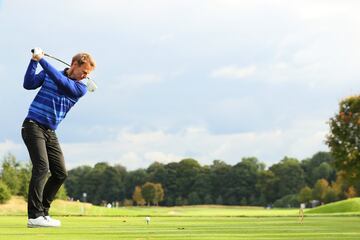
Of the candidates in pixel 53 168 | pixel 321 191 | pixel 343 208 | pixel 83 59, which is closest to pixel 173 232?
pixel 53 168

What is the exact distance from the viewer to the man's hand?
10.4m

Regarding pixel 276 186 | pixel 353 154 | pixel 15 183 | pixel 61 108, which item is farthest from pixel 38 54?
pixel 276 186

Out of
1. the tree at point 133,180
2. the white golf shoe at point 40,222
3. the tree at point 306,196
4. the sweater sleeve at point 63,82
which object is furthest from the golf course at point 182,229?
the tree at point 133,180

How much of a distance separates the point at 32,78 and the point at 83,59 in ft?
2.62

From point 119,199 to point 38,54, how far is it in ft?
457

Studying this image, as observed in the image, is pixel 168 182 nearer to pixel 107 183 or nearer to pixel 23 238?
pixel 107 183

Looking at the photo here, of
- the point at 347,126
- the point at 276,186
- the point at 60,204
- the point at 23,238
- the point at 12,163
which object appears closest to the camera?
the point at 23,238

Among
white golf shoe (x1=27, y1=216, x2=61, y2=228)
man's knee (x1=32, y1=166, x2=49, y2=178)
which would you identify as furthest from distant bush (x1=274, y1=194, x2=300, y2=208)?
man's knee (x1=32, y1=166, x2=49, y2=178)

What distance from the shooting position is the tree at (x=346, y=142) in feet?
202

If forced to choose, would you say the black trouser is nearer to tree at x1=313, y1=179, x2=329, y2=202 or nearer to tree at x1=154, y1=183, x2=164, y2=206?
tree at x1=313, y1=179, x2=329, y2=202

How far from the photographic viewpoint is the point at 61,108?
11.0m

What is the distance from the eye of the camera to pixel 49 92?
1080 cm

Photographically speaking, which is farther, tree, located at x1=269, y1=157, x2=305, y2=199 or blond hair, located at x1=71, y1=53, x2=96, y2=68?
tree, located at x1=269, y1=157, x2=305, y2=199

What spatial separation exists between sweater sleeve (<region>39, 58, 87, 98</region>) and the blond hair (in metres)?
0.32
